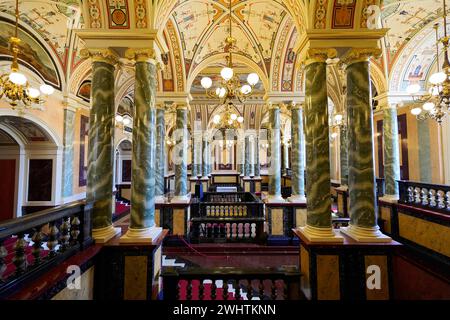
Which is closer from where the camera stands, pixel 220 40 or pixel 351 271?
pixel 351 271

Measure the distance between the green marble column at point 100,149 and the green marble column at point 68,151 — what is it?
18.2 ft

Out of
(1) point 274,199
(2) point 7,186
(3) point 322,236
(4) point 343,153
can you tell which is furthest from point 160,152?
(4) point 343,153

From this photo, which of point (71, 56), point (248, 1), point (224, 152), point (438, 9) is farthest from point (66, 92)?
point (224, 152)

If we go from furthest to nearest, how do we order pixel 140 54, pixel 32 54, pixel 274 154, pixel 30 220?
pixel 274 154
pixel 32 54
pixel 140 54
pixel 30 220

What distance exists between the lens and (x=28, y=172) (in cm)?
771

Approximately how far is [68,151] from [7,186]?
91.6 inches

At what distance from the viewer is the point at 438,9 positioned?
6082mm

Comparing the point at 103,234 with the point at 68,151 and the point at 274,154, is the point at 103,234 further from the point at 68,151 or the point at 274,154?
the point at 68,151

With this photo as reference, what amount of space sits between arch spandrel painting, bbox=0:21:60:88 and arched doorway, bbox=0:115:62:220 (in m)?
2.02

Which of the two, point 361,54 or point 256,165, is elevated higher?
point 361,54

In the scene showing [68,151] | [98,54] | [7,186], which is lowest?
[7,186]

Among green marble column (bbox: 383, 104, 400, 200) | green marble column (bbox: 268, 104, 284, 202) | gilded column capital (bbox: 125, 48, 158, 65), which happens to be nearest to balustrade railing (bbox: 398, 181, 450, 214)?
green marble column (bbox: 383, 104, 400, 200)

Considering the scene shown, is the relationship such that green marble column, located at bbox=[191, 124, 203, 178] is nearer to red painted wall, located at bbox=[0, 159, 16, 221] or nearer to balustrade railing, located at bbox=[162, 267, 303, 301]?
red painted wall, located at bbox=[0, 159, 16, 221]

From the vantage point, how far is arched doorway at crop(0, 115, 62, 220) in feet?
24.8
